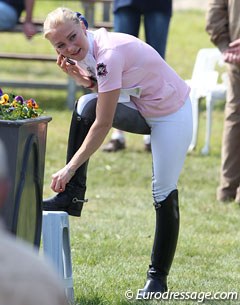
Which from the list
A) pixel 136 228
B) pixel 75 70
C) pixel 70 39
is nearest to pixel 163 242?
pixel 75 70

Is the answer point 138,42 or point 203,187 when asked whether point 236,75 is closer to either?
point 203,187

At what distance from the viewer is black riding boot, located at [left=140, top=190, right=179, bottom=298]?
4.84 meters

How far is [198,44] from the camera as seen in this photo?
16.7 metres

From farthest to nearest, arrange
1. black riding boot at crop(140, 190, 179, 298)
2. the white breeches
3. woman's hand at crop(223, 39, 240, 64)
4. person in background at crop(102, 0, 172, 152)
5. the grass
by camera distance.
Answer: person in background at crop(102, 0, 172, 152)
woman's hand at crop(223, 39, 240, 64)
the grass
black riding boot at crop(140, 190, 179, 298)
the white breeches

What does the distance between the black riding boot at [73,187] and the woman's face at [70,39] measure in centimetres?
48

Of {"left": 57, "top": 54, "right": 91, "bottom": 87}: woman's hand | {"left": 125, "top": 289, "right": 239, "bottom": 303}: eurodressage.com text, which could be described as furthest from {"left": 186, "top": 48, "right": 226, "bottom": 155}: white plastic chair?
{"left": 57, "top": 54, "right": 91, "bottom": 87}: woman's hand

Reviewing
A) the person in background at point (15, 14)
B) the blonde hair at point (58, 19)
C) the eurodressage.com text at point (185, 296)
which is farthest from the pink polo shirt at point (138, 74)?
the person in background at point (15, 14)

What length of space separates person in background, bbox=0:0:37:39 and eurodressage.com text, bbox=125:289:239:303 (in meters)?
6.31

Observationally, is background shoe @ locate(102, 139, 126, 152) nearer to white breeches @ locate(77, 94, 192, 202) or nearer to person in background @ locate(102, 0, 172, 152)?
person in background @ locate(102, 0, 172, 152)

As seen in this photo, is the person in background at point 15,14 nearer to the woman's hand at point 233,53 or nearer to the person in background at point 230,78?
the person in background at point 230,78

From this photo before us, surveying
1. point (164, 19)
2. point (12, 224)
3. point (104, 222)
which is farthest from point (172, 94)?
point (164, 19)

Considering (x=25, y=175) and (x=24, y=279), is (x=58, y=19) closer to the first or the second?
(x=25, y=175)

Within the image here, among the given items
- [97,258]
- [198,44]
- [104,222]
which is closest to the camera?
[97,258]

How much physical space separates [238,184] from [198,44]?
9479 mm
